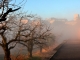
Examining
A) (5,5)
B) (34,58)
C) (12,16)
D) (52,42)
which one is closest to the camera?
(5,5)

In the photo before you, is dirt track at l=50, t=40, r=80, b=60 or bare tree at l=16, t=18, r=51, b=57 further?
dirt track at l=50, t=40, r=80, b=60

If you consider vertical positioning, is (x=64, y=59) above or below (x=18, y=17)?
below

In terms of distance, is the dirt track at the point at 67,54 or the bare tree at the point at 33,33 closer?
the bare tree at the point at 33,33

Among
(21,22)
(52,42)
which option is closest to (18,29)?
(21,22)

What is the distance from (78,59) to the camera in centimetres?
2261

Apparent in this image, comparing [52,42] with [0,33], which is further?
[52,42]

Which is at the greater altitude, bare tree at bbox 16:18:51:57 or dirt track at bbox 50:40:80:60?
bare tree at bbox 16:18:51:57

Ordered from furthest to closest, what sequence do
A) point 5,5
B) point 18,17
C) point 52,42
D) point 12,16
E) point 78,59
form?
point 52,42 < point 78,59 < point 18,17 < point 12,16 < point 5,5

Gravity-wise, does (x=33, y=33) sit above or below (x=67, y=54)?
above

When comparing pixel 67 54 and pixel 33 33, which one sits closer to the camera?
pixel 33 33

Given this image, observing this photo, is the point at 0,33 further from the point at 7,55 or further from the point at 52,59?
the point at 52,59

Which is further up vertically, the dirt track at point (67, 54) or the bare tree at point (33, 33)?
the bare tree at point (33, 33)

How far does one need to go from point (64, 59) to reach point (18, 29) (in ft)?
23.4

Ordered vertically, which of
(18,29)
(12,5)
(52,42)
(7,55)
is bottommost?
(52,42)
